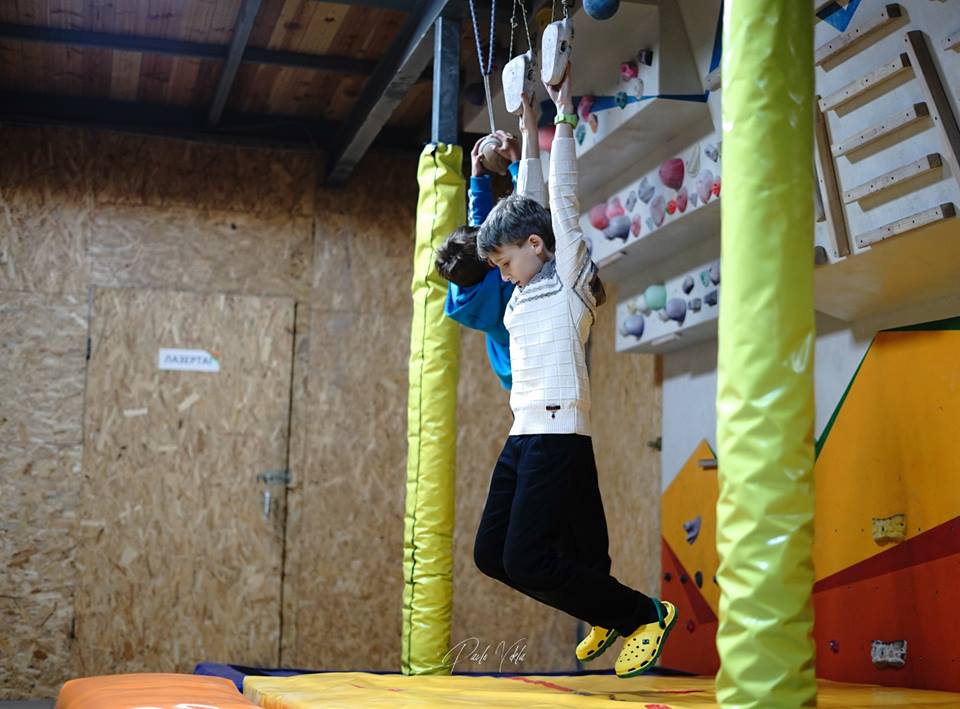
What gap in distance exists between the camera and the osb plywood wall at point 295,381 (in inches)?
255

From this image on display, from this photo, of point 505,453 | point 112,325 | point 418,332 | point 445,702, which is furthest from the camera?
point 112,325

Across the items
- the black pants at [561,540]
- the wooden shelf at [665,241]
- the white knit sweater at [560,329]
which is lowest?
the black pants at [561,540]

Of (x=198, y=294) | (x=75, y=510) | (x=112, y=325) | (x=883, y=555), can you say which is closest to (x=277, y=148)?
(x=198, y=294)

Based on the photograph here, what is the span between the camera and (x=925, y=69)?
320cm

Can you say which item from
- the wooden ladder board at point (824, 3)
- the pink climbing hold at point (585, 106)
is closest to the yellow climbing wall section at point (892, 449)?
the wooden ladder board at point (824, 3)

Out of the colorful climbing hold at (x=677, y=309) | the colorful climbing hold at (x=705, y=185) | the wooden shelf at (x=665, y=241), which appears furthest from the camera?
the colorful climbing hold at (x=677, y=309)

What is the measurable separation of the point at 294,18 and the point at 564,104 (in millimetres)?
2679

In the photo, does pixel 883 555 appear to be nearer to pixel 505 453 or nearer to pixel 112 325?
pixel 505 453

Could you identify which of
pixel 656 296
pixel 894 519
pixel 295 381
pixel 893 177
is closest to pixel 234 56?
pixel 295 381

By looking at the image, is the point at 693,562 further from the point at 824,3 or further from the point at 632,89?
the point at 824,3

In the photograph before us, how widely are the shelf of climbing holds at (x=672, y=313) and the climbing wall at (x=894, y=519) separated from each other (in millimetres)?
830

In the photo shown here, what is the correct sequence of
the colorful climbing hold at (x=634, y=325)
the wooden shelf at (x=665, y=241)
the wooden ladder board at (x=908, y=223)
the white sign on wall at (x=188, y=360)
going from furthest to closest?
the white sign on wall at (x=188, y=360) → the colorful climbing hold at (x=634, y=325) → the wooden shelf at (x=665, y=241) → the wooden ladder board at (x=908, y=223)

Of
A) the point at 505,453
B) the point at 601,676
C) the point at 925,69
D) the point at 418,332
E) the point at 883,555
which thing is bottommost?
the point at 601,676

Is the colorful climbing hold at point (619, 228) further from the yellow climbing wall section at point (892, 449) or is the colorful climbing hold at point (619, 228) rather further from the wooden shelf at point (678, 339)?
the yellow climbing wall section at point (892, 449)
